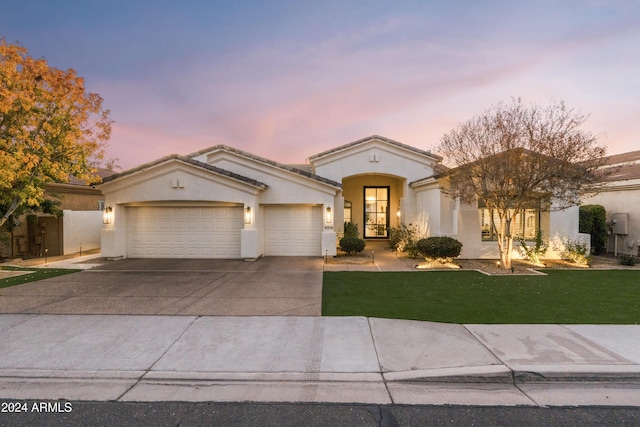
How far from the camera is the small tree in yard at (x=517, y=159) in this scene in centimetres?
943

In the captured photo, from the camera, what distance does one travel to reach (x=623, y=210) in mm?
14922

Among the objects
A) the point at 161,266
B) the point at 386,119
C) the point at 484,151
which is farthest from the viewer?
the point at 386,119

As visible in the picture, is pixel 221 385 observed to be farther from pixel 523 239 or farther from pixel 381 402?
pixel 523 239

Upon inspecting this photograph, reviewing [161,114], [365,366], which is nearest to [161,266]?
[365,366]

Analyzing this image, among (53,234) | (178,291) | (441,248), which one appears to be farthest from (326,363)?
(53,234)

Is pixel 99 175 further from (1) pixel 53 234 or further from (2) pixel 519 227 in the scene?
(2) pixel 519 227

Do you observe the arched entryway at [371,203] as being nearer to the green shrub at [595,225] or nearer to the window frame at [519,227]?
the window frame at [519,227]

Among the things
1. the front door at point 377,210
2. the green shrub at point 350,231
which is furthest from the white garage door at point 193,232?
the front door at point 377,210

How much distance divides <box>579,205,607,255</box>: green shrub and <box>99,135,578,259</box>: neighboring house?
294 cm

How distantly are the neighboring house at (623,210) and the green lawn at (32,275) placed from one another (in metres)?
22.1

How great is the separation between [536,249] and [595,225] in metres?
5.92

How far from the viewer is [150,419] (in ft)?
10.1

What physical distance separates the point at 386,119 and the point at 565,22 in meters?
10.3

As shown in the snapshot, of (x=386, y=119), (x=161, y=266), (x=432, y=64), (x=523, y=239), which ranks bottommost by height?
(x=161, y=266)
